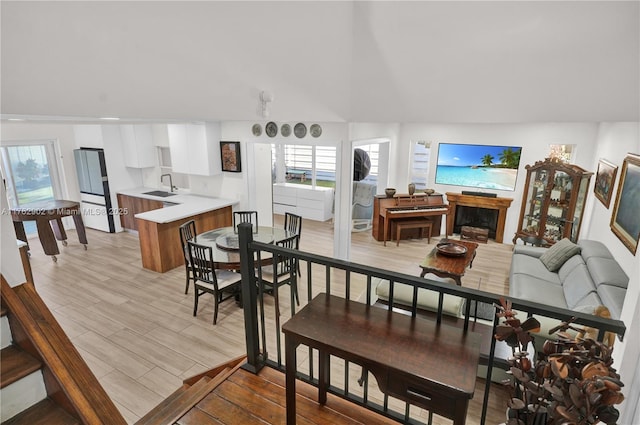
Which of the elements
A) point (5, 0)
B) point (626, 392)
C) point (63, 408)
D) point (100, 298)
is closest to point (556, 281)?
point (626, 392)

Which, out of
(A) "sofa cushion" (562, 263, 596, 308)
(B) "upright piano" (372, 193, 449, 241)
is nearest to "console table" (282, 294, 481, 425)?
(A) "sofa cushion" (562, 263, 596, 308)

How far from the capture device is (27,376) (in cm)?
131

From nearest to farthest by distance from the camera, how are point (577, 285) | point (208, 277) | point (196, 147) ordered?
point (577, 285), point (208, 277), point (196, 147)

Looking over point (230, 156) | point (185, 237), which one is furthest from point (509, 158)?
point (185, 237)

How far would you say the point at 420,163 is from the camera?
725 centimetres

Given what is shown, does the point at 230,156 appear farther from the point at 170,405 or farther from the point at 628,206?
the point at 628,206

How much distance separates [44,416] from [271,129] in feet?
15.5

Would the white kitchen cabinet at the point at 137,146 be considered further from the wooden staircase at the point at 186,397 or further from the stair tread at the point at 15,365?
the stair tread at the point at 15,365

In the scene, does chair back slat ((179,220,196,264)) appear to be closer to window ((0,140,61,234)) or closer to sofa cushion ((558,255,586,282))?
window ((0,140,61,234))

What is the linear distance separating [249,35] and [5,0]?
982mm

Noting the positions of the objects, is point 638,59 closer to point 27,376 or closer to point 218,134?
point 27,376

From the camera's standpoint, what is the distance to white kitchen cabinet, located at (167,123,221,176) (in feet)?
19.6

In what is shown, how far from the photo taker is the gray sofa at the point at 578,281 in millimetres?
3070

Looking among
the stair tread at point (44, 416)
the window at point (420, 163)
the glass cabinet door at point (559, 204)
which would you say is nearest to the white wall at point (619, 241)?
the glass cabinet door at point (559, 204)
